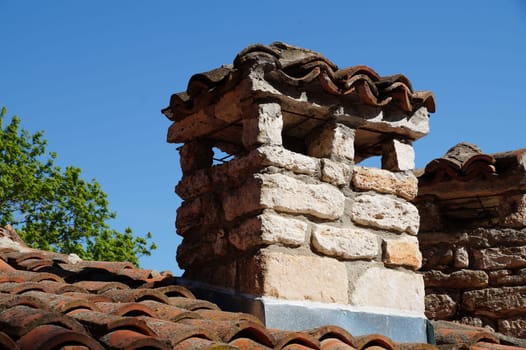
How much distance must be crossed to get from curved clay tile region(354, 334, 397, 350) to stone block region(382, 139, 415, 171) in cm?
123

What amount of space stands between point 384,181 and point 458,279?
2153mm

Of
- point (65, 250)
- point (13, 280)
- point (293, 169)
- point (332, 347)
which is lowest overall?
point (332, 347)

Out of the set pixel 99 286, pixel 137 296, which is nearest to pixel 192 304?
pixel 137 296

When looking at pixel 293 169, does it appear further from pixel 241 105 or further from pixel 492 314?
pixel 492 314

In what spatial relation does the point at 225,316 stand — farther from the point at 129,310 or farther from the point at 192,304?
the point at 129,310

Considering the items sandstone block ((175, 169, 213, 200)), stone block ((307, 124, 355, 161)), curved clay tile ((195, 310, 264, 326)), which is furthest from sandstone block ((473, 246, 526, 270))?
curved clay tile ((195, 310, 264, 326))

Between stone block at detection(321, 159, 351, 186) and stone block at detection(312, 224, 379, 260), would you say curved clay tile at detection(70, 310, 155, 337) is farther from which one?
stone block at detection(321, 159, 351, 186)

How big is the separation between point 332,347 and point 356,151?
5.62 feet

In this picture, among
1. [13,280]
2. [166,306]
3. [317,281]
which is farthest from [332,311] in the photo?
[13,280]

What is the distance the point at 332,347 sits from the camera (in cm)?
275

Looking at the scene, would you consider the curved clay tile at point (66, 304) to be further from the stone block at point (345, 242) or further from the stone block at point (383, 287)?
the stone block at point (383, 287)

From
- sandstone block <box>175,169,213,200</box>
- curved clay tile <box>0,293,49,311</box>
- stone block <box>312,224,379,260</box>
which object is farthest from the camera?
sandstone block <box>175,169,213,200</box>

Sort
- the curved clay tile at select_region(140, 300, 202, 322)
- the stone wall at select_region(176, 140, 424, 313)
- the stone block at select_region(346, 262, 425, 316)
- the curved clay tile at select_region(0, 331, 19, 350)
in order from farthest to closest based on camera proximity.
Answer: the stone block at select_region(346, 262, 425, 316), the stone wall at select_region(176, 140, 424, 313), the curved clay tile at select_region(140, 300, 202, 322), the curved clay tile at select_region(0, 331, 19, 350)

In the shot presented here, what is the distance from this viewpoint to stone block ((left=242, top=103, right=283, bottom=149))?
3.44m
